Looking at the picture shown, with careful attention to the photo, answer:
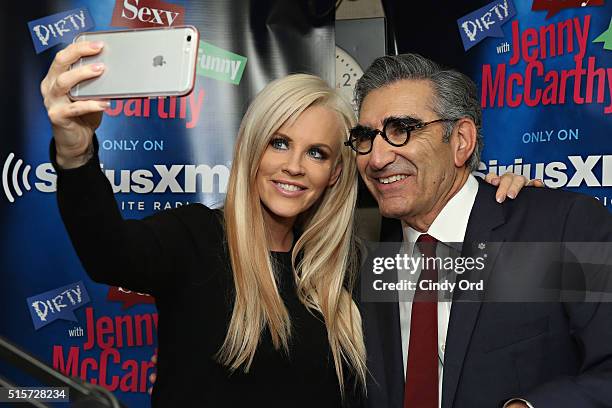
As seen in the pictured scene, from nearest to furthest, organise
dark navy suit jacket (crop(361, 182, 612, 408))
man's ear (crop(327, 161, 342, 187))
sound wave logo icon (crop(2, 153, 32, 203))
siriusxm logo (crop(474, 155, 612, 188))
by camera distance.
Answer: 1. dark navy suit jacket (crop(361, 182, 612, 408))
2. man's ear (crop(327, 161, 342, 187))
3. siriusxm logo (crop(474, 155, 612, 188))
4. sound wave logo icon (crop(2, 153, 32, 203))

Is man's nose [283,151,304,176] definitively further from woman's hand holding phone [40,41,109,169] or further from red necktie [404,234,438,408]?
woman's hand holding phone [40,41,109,169]

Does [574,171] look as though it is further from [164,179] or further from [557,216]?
[164,179]

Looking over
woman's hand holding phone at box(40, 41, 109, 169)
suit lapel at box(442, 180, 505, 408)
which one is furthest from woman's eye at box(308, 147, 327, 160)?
woman's hand holding phone at box(40, 41, 109, 169)

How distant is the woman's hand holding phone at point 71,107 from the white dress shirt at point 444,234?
0.93 m

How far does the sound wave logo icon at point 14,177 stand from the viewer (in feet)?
9.29

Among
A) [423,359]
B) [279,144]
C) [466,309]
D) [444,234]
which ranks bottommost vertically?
[423,359]

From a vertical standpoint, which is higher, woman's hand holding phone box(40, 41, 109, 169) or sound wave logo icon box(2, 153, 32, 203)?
woman's hand holding phone box(40, 41, 109, 169)

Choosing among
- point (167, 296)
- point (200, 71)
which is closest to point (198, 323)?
point (167, 296)

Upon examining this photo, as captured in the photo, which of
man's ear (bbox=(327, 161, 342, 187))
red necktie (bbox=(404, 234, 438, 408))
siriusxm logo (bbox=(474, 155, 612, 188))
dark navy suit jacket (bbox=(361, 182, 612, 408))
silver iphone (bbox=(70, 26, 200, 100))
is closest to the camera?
silver iphone (bbox=(70, 26, 200, 100))

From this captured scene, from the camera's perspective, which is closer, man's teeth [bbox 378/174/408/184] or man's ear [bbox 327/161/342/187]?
man's teeth [bbox 378/174/408/184]

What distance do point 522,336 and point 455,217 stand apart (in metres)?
0.38

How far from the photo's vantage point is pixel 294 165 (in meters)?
1.84

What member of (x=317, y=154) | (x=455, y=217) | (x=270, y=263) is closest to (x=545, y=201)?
(x=455, y=217)

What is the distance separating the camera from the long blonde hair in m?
1.76
